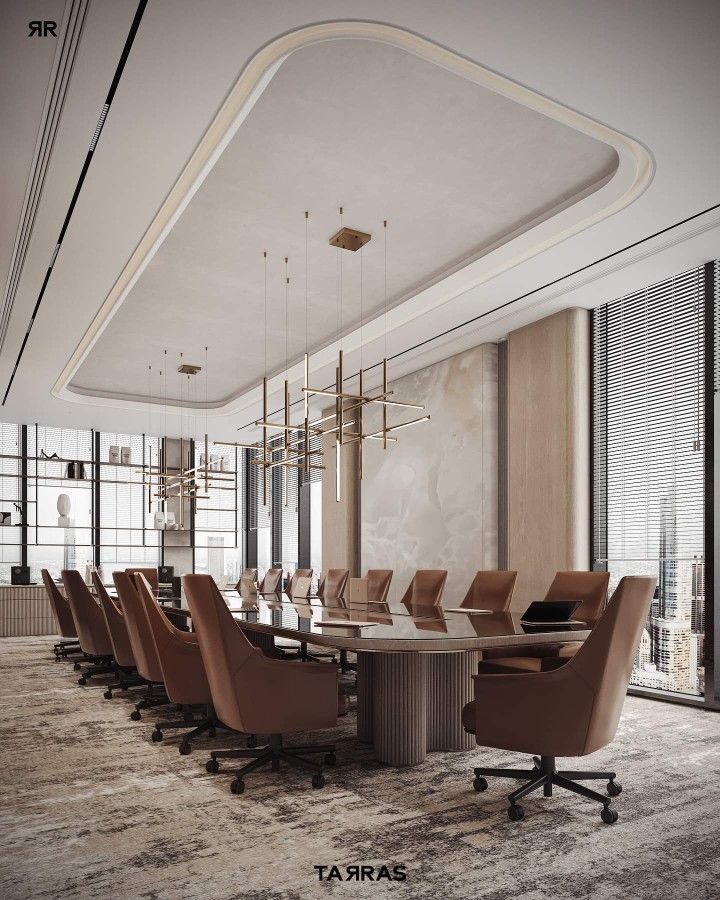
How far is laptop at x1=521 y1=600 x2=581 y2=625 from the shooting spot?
394 centimetres

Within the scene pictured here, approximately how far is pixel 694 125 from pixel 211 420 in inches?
357

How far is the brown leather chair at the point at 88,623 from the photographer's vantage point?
645 centimetres

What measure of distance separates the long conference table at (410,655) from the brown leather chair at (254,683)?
194mm

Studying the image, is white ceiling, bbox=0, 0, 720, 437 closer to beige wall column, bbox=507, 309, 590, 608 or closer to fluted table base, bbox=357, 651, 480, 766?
beige wall column, bbox=507, 309, 590, 608

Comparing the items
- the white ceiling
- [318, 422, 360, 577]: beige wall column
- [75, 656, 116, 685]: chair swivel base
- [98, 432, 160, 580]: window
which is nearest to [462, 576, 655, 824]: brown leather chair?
the white ceiling

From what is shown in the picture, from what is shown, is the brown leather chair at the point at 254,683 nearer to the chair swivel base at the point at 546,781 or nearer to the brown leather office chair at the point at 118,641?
the chair swivel base at the point at 546,781

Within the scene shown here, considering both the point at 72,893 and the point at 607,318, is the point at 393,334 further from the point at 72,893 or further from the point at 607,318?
the point at 72,893

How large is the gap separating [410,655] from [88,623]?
153 inches

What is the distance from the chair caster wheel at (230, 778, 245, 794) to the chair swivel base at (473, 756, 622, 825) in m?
1.02

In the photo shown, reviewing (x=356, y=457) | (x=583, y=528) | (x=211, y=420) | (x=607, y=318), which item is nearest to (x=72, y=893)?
(x=583, y=528)

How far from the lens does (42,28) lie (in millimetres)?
3066

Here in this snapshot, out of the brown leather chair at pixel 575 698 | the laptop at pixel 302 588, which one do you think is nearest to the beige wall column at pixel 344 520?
the laptop at pixel 302 588

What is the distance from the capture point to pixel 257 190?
4.89 metres

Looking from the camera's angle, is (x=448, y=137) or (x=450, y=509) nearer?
(x=448, y=137)
